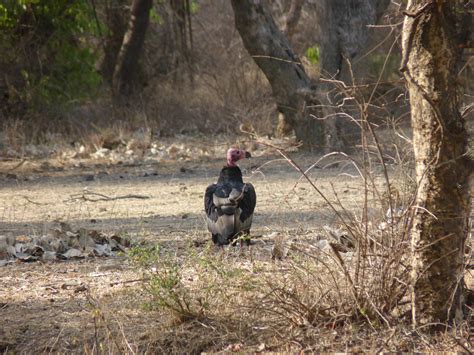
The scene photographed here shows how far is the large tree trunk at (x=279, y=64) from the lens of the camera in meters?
13.2

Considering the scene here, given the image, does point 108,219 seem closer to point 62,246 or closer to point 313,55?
point 62,246

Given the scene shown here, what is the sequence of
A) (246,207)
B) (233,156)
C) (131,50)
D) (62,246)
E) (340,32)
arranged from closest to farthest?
1. (62,246)
2. (246,207)
3. (233,156)
4. (340,32)
5. (131,50)

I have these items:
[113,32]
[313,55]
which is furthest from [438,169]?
[313,55]

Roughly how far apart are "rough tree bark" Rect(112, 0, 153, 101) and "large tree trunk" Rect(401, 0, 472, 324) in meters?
13.7

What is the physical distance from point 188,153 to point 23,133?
2.83 meters

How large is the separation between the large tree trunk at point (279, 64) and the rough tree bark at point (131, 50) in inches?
198

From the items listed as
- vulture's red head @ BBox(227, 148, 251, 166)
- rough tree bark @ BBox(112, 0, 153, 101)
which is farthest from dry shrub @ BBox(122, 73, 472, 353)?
rough tree bark @ BBox(112, 0, 153, 101)

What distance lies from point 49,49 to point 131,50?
180 cm

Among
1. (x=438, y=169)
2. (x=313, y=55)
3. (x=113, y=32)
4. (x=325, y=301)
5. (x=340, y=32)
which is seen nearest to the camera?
(x=438, y=169)

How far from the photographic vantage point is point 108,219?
366 inches

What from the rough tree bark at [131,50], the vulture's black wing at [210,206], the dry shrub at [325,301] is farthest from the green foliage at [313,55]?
the dry shrub at [325,301]

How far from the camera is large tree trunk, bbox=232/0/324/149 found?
1322cm

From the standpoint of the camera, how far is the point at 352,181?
455 inches

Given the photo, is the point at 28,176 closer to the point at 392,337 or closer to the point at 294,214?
the point at 294,214
